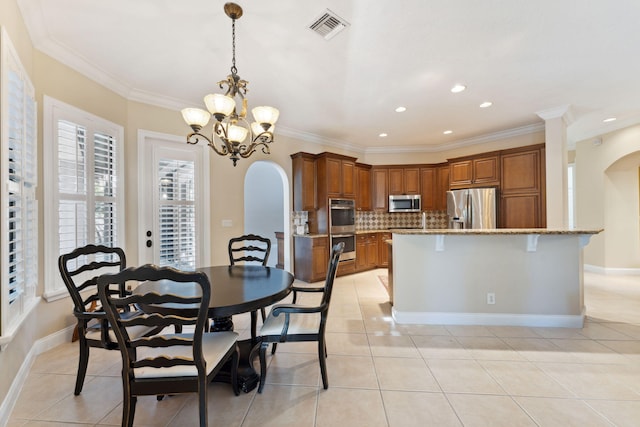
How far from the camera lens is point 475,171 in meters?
4.98

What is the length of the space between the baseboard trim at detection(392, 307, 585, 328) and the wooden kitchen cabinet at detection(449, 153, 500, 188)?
2512mm

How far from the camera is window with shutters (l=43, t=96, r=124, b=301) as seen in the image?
247cm

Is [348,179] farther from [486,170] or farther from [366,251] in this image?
[486,170]

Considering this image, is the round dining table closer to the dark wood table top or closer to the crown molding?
the dark wood table top

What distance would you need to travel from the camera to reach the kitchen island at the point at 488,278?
113 inches

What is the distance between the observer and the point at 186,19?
2150 millimetres

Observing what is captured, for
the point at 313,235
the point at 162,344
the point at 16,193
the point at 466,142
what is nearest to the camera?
the point at 162,344

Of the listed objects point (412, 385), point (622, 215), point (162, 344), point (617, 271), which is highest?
point (622, 215)

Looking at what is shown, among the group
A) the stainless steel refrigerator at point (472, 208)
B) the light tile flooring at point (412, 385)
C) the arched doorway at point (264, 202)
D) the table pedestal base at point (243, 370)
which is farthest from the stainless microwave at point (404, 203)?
the table pedestal base at point (243, 370)

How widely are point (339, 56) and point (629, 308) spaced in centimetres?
464

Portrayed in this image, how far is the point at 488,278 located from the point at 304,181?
318cm

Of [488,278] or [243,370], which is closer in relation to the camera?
[243,370]

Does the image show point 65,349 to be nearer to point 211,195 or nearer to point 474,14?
point 211,195

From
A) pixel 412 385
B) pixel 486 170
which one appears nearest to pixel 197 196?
pixel 412 385
